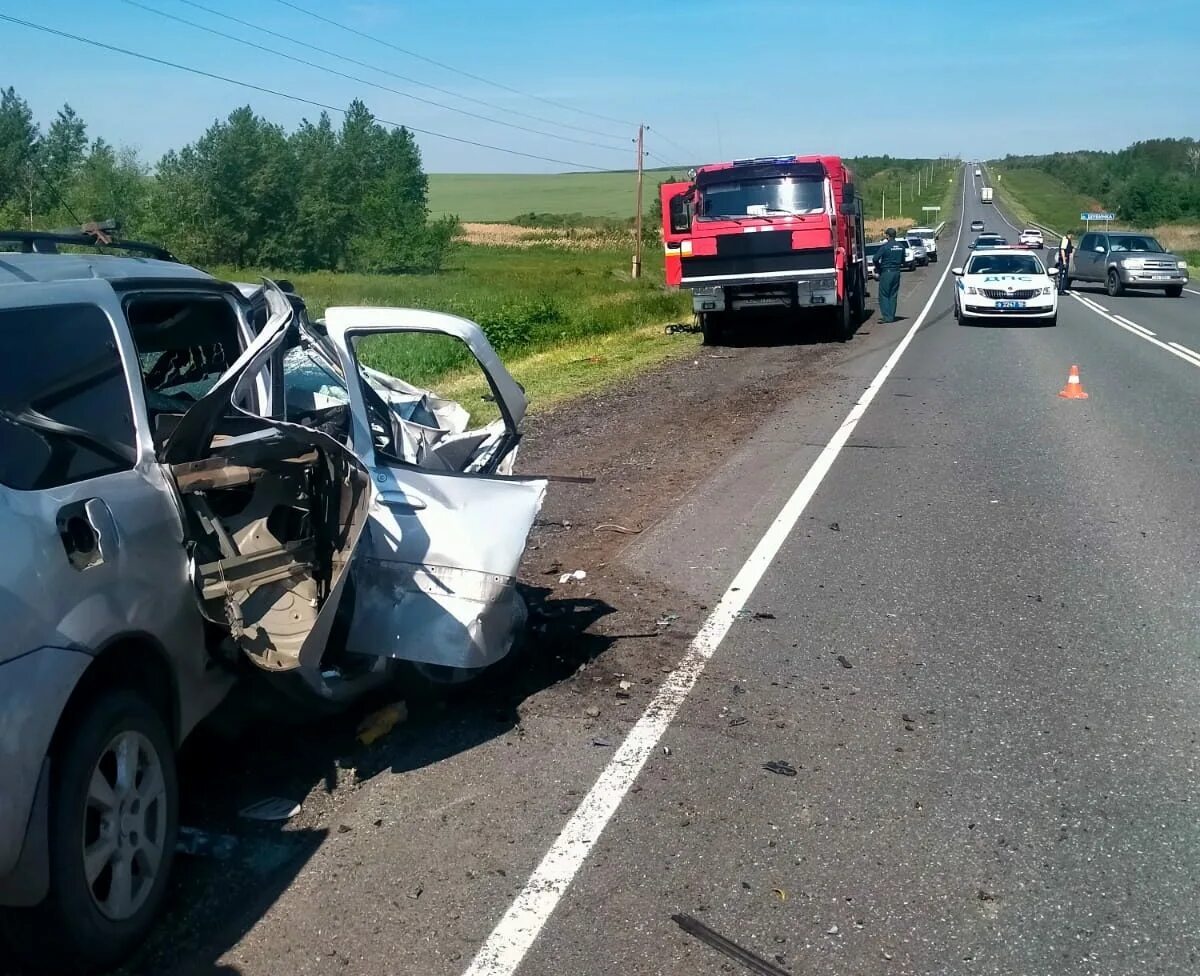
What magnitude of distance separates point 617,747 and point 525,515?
0.95m

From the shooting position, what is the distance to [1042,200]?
466ft

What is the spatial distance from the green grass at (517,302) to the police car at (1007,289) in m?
7.08

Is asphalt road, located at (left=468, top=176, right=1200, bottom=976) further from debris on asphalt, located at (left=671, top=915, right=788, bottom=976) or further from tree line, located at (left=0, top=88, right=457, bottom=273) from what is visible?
tree line, located at (left=0, top=88, right=457, bottom=273)

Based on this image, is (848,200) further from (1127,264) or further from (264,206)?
(264,206)

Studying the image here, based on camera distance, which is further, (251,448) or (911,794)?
(911,794)

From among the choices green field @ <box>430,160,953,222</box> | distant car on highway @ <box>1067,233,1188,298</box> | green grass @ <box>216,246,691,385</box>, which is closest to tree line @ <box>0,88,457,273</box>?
green grass @ <box>216,246,691,385</box>

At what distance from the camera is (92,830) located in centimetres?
323

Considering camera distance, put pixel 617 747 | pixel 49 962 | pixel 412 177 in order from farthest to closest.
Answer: pixel 412 177, pixel 617 747, pixel 49 962

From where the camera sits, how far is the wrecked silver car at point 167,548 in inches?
120

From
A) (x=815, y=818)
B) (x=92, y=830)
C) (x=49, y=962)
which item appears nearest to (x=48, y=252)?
(x=92, y=830)

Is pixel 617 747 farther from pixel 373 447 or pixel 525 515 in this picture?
pixel 373 447

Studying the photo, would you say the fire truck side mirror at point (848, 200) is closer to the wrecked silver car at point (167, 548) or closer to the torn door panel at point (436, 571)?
the wrecked silver car at point (167, 548)

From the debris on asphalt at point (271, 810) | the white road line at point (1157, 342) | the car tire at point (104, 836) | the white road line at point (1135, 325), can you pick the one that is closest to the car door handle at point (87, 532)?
the car tire at point (104, 836)

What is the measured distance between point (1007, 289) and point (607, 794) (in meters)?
22.5
